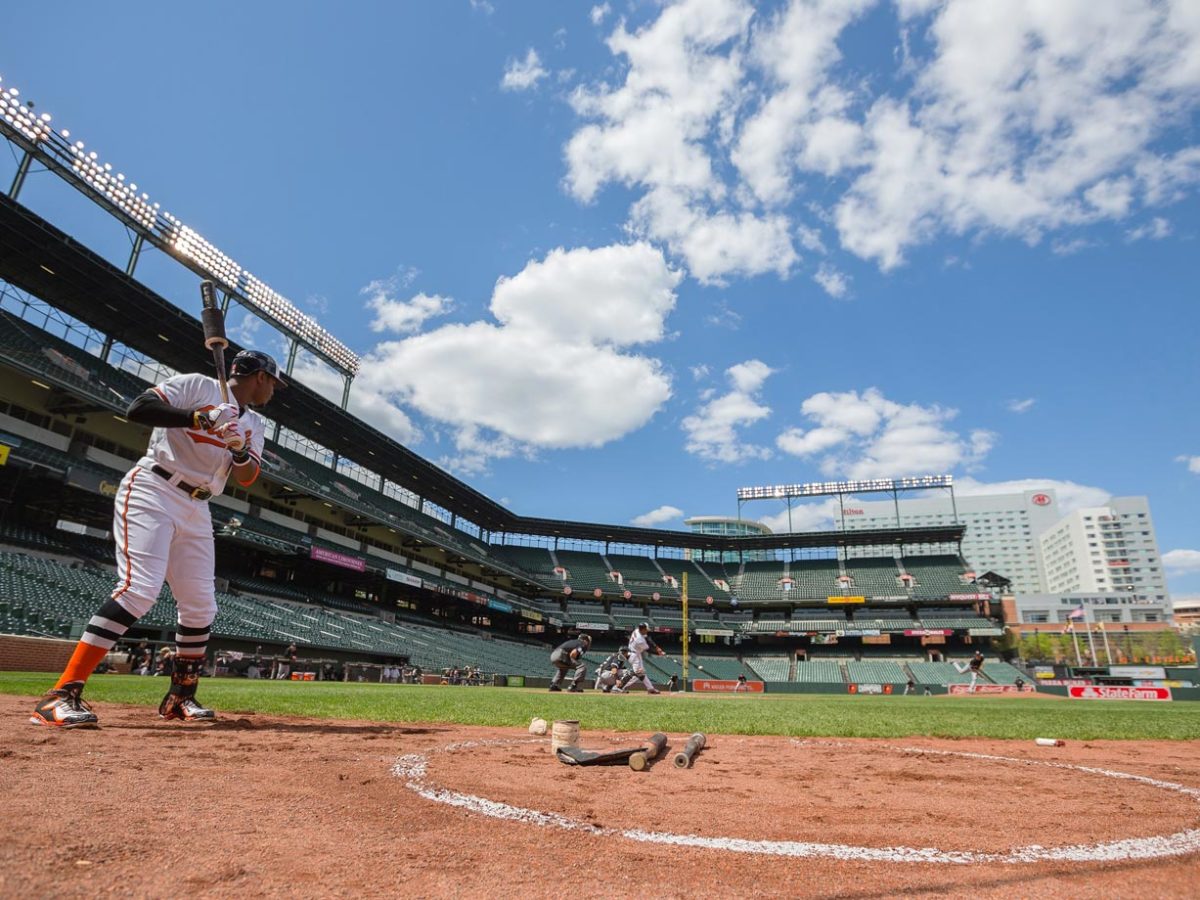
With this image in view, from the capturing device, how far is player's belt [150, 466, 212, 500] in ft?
→ 16.4

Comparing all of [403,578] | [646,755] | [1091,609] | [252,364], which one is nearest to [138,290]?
[403,578]

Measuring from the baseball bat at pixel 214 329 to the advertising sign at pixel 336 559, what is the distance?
3107 centimetres

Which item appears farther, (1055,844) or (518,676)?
(518,676)

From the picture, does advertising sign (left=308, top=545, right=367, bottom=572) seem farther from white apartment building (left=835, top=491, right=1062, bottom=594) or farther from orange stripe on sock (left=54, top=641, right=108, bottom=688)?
white apartment building (left=835, top=491, right=1062, bottom=594)

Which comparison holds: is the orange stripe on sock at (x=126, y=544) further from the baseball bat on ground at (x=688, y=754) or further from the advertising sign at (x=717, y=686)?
the advertising sign at (x=717, y=686)

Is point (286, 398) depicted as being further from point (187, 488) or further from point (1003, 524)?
point (1003, 524)

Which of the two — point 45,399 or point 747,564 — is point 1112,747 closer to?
point 45,399

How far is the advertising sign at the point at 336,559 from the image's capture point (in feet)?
111

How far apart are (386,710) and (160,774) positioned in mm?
5228

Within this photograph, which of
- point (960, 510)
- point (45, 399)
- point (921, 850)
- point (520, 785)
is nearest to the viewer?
point (921, 850)

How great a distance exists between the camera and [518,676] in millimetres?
36031

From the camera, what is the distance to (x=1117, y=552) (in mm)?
137250

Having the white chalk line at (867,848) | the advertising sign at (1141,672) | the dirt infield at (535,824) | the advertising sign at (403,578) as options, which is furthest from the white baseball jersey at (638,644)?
the advertising sign at (1141,672)

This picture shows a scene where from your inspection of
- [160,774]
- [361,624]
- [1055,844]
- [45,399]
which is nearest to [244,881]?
[160,774]
